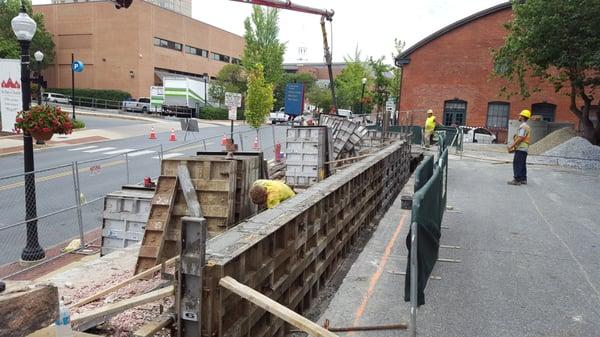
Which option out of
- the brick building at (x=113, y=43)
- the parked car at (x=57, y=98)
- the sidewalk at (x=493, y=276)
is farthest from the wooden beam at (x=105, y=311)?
the brick building at (x=113, y=43)

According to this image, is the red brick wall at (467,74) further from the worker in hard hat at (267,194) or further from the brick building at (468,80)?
the worker in hard hat at (267,194)

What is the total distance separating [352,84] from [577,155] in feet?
129

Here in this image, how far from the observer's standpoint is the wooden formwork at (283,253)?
11.7ft

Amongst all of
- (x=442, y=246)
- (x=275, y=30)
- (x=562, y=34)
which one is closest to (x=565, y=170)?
(x=562, y=34)

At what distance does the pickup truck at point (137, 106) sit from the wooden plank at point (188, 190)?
160 ft

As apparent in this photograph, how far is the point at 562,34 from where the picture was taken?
20.0 m

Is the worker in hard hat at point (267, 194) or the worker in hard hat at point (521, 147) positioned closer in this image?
the worker in hard hat at point (267, 194)

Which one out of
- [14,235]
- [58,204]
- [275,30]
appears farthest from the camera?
[275,30]

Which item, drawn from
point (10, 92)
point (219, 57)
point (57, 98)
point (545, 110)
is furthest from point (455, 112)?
point (219, 57)

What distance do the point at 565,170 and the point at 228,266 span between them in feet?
56.1

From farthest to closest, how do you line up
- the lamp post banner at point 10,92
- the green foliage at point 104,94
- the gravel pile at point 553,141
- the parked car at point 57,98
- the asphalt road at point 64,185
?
the green foliage at point 104,94 < the parked car at point 57,98 < the gravel pile at point 553,141 < the asphalt road at point 64,185 < the lamp post banner at point 10,92

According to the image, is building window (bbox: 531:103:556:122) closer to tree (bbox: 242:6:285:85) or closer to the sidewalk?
the sidewalk

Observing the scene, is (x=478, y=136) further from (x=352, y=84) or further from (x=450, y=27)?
(x=352, y=84)

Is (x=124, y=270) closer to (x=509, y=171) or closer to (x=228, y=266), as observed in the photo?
(x=228, y=266)
